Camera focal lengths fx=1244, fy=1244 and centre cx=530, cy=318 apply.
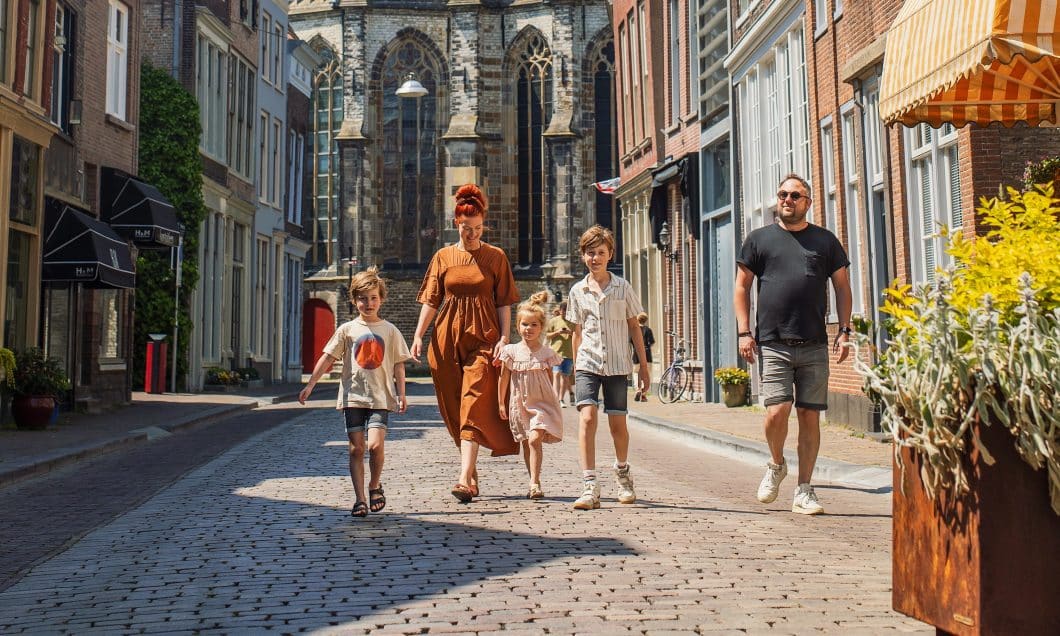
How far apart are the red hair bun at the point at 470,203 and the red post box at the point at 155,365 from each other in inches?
693

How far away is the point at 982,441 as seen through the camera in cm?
367

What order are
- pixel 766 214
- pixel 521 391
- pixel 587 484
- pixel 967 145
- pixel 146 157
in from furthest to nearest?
1. pixel 146 157
2. pixel 766 214
3. pixel 967 145
4. pixel 521 391
5. pixel 587 484

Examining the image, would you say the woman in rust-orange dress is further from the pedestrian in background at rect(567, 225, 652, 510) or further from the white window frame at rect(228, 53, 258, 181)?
the white window frame at rect(228, 53, 258, 181)

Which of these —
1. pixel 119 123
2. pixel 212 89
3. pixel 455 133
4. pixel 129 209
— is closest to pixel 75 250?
pixel 129 209

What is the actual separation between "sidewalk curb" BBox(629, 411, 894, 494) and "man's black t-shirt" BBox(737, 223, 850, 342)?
177 centimetres

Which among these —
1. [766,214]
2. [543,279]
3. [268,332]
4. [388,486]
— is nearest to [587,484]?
[388,486]

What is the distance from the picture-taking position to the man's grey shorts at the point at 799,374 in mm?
7461

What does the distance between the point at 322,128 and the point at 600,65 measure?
11.0 meters

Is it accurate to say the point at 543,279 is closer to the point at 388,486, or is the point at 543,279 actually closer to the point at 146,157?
the point at 146,157

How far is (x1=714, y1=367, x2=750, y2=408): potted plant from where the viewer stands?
20.7 meters

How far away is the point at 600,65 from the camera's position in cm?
4681

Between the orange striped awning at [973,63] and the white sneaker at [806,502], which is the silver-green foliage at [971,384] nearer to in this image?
the white sneaker at [806,502]

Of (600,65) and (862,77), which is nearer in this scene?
(862,77)

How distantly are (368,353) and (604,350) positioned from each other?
1.54 m
